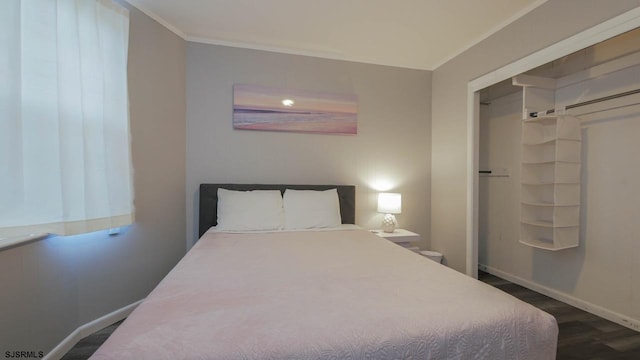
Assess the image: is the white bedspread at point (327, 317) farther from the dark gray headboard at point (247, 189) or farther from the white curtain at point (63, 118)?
the dark gray headboard at point (247, 189)

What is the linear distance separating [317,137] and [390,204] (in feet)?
3.66

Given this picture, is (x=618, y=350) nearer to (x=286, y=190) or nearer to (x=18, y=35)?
(x=286, y=190)

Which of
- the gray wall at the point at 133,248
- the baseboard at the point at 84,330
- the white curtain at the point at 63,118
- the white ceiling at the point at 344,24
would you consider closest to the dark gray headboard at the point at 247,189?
the gray wall at the point at 133,248

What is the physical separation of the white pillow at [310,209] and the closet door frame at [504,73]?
1374mm

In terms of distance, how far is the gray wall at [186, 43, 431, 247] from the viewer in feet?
8.93

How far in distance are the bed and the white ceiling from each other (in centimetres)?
200

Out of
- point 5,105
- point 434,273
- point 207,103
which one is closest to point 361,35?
point 207,103

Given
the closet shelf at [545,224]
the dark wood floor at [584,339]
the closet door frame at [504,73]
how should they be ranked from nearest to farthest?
the closet door frame at [504,73] → the dark wood floor at [584,339] → the closet shelf at [545,224]

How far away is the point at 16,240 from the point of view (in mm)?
1345

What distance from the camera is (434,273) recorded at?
1.35 meters

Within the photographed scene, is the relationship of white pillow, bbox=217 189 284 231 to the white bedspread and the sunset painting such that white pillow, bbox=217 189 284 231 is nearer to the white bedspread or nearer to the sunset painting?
the sunset painting

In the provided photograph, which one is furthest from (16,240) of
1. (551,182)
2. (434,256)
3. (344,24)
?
(551,182)

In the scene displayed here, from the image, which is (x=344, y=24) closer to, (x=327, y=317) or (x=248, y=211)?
(x=248, y=211)

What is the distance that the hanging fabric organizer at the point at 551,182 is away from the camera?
2295 millimetres
